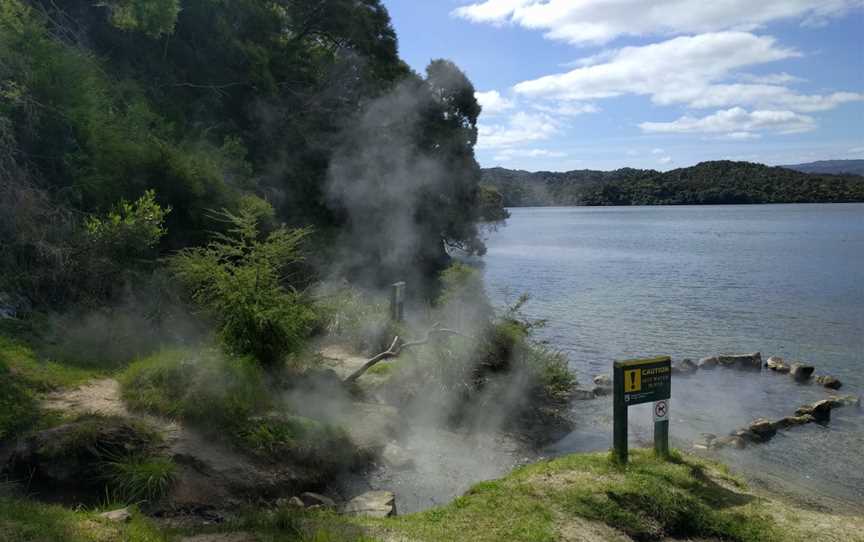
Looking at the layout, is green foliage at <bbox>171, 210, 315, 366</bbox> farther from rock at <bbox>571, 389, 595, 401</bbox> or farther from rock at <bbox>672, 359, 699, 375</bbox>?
rock at <bbox>672, 359, 699, 375</bbox>

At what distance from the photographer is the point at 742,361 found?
18.8 metres

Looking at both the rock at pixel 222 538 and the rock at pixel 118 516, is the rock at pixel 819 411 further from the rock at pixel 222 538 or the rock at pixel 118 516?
the rock at pixel 118 516

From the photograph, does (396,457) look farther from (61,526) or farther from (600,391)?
(600,391)

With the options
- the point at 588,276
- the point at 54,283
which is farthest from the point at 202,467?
the point at 588,276

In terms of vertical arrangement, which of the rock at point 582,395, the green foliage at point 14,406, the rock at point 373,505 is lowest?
the rock at point 582,395

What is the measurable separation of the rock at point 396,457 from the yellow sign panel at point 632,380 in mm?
3355

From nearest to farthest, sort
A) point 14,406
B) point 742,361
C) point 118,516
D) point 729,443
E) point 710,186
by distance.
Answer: point 118,516 → point 14,406 → point 729,443 → point 742,361 → point 710,186

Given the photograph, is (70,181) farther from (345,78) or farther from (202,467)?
(345,78)

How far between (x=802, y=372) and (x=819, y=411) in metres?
3.71

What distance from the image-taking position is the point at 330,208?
965 inches

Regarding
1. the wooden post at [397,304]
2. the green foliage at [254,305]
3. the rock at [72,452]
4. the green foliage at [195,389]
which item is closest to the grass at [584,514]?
the rock at [72,452]

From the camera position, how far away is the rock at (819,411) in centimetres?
1382

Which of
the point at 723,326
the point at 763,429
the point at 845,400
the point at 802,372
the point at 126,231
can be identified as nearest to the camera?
the point at 126,231

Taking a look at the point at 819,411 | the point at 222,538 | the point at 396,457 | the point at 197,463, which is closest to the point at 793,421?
the point at 819,411
